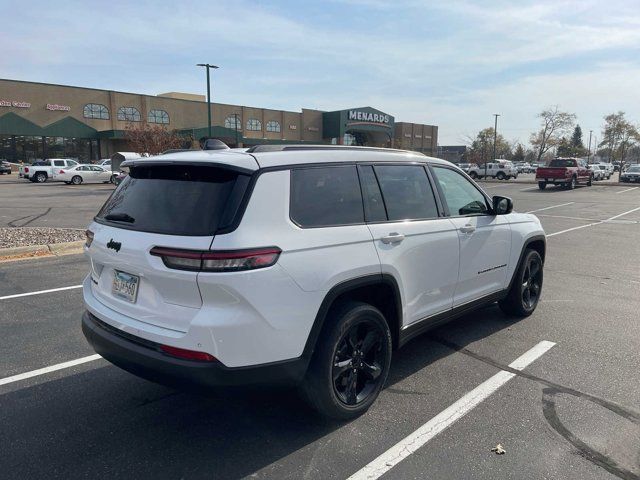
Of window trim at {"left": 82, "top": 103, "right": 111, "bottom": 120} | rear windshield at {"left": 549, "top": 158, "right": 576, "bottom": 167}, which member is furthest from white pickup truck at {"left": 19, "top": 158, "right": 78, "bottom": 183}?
rear windshield at {"left": 549, "top": 158, "right": 576, "bottom": 167}

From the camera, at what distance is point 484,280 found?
4.51 m

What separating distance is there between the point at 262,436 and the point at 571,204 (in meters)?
21.9

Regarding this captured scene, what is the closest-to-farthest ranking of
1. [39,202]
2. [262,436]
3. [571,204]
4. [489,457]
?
[489,457] → [262,436] → [39,202] → [571,204]

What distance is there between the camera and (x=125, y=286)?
3.00m

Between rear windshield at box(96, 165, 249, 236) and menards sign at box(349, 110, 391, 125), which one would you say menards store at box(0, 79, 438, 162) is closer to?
menards sign at box(349, 110, 391, 125)

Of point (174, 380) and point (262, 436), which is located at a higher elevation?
point (174, 380)

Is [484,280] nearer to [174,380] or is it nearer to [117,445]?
[174,380]

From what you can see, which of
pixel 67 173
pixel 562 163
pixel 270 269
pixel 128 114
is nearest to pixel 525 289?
pixel 270 269

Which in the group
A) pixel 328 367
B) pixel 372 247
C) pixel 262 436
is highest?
pixel 372 247

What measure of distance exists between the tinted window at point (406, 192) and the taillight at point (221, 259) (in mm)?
1216

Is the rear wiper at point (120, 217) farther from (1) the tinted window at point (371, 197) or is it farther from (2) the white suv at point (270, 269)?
(1) the tinted window at point (371, 197)

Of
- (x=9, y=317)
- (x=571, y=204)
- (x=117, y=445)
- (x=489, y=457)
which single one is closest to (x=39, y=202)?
(x=9, y=317)

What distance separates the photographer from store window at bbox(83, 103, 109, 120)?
164 feet

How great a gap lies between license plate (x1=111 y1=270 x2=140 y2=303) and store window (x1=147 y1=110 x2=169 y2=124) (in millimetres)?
55526
